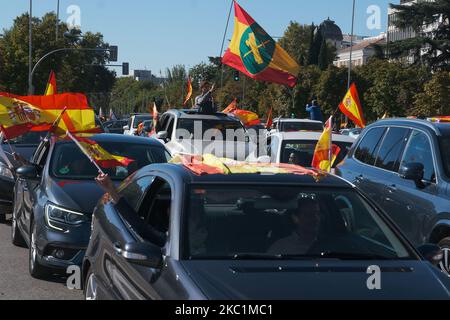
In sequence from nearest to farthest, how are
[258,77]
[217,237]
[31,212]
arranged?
[217,237]
[31,212]
[258,77]

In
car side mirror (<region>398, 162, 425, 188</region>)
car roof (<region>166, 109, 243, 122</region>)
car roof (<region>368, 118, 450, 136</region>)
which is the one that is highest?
car roof (<region>368, 118, 450, 136</region>)

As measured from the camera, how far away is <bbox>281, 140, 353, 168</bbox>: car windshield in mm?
11977

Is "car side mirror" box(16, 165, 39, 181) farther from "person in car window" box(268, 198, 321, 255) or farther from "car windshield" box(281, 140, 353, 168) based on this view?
"person in car window" box(268, 198, 321, 255)

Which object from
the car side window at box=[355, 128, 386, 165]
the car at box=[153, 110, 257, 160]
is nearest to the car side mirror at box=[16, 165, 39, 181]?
the car side window at box=[355, 128, 386, 165]

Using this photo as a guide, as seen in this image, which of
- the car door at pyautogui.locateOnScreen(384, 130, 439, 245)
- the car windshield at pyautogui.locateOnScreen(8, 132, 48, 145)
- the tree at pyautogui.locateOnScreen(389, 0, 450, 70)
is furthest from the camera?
the tree at pyautogui.locateOnScreen(389, 0, 450, 70)

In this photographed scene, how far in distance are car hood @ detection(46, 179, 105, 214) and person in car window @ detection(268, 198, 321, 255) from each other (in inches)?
127

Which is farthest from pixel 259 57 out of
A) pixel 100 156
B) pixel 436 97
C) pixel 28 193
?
pixel 436 97

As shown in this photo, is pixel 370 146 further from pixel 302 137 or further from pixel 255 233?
pixel 255 233

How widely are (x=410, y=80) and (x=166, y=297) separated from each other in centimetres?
5701

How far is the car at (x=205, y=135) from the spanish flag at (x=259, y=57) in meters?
1.20

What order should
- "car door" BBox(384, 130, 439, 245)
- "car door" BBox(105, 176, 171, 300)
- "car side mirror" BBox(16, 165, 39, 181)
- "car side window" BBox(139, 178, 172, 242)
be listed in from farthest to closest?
"car side mirror" BBox(16, 165, 39, 181)
"car door" BBox(384, 130, 439, 245)
"car side window" BBox(139, 178, 172, 242)
"car door" BBox(105, 176, 171, 300)
